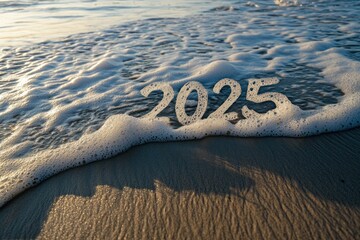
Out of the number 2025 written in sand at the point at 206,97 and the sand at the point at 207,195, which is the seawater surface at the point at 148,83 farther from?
the sand at the point at 207,195

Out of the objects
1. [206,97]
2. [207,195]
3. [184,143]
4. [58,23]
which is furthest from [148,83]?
[58,23]

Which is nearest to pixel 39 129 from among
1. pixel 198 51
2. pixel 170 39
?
pixel 198 51

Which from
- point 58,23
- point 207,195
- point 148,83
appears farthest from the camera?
point 58,23

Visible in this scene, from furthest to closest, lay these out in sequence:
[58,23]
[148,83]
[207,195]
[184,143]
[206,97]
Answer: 1. [58,23]
2. [148,83]
3. [206,97]
4. [184,143]
5. [207,195]

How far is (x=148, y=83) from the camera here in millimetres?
3547

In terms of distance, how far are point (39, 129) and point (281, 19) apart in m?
6.68

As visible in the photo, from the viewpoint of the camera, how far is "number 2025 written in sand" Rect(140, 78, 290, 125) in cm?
276

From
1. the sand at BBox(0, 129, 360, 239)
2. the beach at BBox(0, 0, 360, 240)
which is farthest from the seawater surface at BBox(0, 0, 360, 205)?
the sand at BBox(0, 129, 360, 239)

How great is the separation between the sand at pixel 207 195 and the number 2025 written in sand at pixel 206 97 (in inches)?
17.7

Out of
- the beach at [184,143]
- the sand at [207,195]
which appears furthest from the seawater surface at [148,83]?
the sand at [207,195]

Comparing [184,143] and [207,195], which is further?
[184,143]

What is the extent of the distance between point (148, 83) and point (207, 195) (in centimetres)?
204

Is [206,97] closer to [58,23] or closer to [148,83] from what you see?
[148,83]

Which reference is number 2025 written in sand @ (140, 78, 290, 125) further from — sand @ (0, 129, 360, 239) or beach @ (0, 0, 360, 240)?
sand @ (0, 129, 360, 239)
